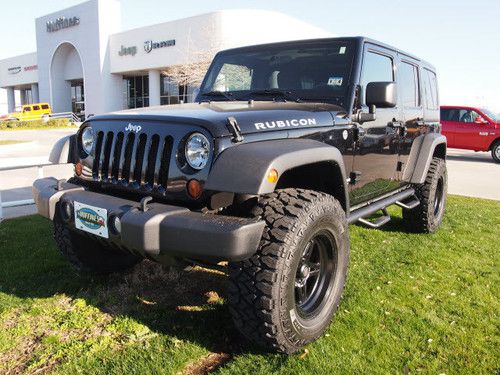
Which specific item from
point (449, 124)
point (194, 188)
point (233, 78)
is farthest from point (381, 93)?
point (449, 124)

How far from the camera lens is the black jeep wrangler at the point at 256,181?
2.31 m

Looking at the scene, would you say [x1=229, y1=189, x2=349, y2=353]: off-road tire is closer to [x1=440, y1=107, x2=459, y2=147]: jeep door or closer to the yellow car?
[x1=440, y1=107, x2=459, y2=147]: jeep door

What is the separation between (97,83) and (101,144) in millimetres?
38415

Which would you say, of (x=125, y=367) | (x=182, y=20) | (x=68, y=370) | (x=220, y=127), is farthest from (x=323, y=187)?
(x=182, y=20)

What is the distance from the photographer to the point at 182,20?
31844 mm

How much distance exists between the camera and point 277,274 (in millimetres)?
2377

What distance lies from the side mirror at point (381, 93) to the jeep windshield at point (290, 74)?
19 cm

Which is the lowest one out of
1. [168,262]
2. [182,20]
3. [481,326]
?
[481,326]

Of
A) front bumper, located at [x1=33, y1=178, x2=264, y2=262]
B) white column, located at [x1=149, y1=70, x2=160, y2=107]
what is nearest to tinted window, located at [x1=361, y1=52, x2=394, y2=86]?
front bumper, located at [x1=33, y1=178, x2=264, y2=262]

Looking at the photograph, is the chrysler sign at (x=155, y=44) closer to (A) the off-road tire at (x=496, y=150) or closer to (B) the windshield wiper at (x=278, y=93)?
(A) the off-road tire at (x=496, y=150)

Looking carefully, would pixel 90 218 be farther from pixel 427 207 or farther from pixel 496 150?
pixel 496 150

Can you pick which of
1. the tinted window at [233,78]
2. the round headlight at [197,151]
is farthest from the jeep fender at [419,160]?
the round headlight at [197,151]

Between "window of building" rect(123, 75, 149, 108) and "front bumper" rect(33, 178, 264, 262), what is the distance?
38.1 metres

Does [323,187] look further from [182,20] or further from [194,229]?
[182,20]
